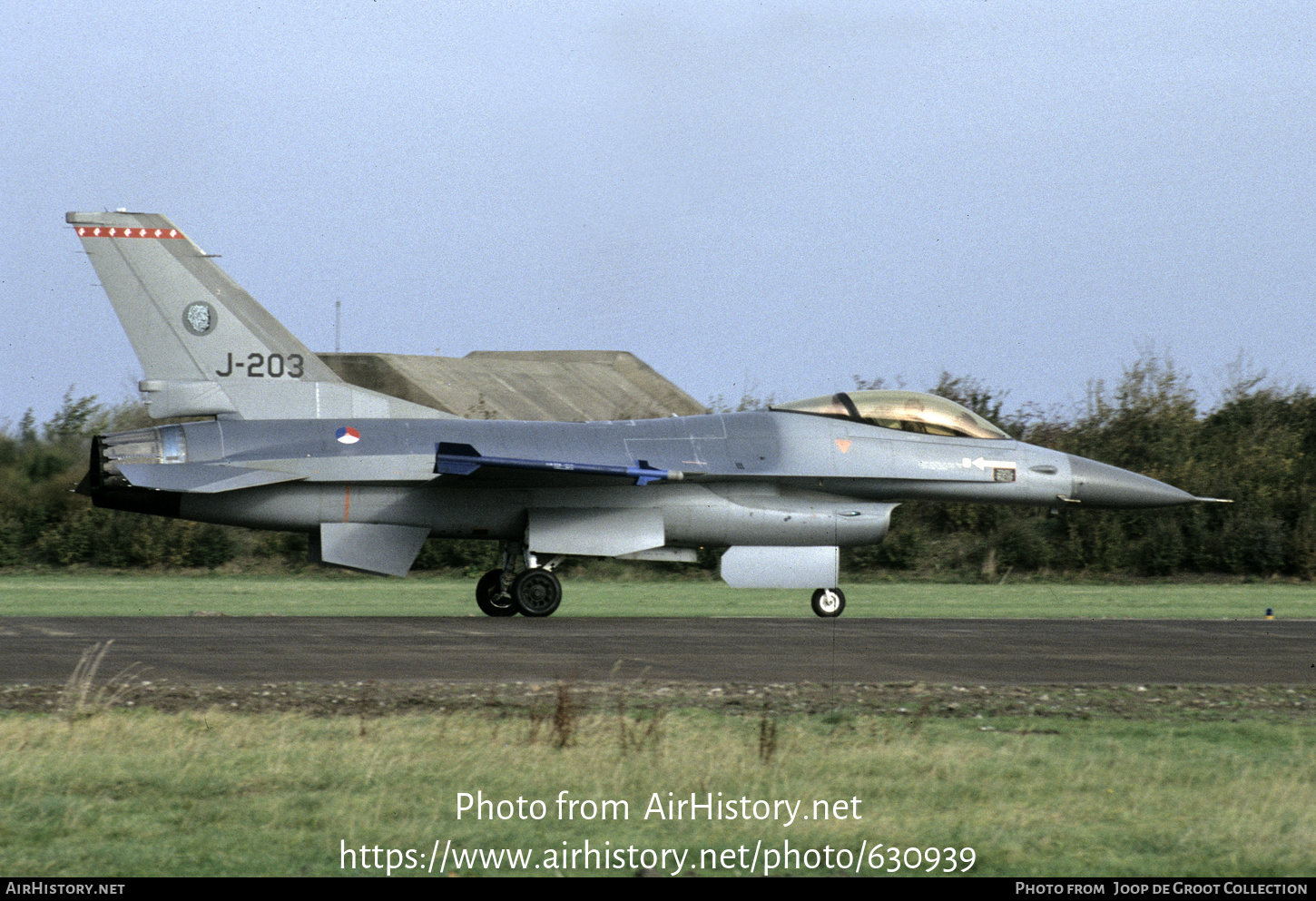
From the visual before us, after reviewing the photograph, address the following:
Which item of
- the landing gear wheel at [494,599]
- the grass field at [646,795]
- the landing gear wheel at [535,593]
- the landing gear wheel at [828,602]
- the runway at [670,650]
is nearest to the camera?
the grass field at [646,795]

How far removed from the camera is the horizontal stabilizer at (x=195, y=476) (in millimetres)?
16734

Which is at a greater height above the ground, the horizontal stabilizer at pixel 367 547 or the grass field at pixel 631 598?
the horizontal stabilizer at pixel 367 547

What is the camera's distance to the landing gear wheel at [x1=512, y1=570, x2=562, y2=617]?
18.5 m

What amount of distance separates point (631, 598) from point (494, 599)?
187 inches

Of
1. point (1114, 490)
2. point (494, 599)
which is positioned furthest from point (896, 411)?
point (494, 599)

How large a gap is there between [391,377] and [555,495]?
79.1 ft

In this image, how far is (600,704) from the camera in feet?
31.5

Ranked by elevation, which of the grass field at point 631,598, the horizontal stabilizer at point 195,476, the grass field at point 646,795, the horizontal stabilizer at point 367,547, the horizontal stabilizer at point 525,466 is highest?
the horizontal stabilizer at point 525,466

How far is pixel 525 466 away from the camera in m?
17.3

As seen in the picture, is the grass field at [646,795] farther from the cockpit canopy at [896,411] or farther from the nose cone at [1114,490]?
the nose cone at [1114,490]

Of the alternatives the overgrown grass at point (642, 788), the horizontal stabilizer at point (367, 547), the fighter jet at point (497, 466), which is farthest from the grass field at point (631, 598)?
the overgrown grass at point (642, 788)

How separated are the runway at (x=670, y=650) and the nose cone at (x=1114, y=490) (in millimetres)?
2564

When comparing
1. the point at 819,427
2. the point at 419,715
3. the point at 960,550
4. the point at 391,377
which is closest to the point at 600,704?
the point at 419,715

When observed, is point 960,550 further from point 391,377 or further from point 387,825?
point 387,825
